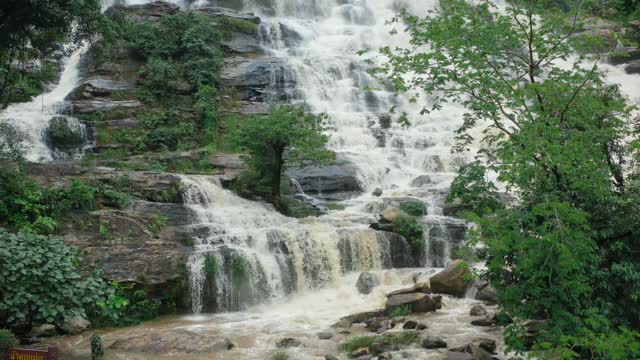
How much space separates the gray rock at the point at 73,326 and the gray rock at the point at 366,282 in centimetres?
617

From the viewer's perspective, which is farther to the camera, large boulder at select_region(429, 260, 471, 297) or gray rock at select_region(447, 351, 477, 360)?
large boulder at select_region(429, 260, 471, 297)

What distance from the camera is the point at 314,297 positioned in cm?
1335

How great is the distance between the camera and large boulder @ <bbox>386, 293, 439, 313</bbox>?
1121cm

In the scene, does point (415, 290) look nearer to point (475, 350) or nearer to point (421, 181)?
point (475, 350)

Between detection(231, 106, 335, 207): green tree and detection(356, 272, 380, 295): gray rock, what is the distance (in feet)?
16.4

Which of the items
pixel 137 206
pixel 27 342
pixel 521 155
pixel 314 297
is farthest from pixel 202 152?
pixel 521 155

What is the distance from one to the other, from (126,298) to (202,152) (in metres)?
9.56

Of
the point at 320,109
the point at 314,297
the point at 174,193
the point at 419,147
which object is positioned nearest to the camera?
the point at 314,297

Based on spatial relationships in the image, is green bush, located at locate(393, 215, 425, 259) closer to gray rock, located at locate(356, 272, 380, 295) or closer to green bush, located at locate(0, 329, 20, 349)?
gray rock, located at locate(356, 272, 380, 295)

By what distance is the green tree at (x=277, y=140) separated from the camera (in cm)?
1655

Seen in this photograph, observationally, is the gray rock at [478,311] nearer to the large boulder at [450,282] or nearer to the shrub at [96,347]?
the large boulder at [450,282]

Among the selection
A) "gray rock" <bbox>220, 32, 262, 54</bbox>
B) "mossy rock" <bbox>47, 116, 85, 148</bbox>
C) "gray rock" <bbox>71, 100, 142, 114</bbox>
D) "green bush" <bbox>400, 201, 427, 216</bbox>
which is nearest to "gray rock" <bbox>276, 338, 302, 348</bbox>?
"green bush" <bbox>400, 201, 427, 216</bbox>

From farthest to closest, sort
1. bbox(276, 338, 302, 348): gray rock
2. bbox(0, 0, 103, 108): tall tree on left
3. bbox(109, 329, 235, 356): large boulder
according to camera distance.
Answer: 1. bbox(0, 0, 103, 108): tall tree on left
2. bbox(276, 338, 302, 348): gray rock
3. bbox(109, 329, 235, 356): large boulder

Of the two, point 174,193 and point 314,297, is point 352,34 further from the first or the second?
point 314,297
